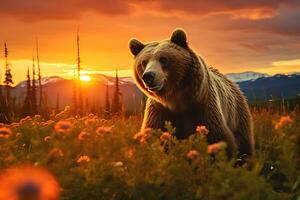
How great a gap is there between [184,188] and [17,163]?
1.27 metres

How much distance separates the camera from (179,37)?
664 cm

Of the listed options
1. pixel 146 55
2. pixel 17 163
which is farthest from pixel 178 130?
pixel 17 163

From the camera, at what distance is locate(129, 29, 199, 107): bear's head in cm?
618

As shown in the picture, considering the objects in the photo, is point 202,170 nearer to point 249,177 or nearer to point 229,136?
point 249,177

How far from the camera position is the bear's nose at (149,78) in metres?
5.99

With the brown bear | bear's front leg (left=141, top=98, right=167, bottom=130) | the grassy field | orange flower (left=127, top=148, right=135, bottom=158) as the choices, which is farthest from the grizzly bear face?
orange flower (left=127, top=148, right=135, bottom=158)

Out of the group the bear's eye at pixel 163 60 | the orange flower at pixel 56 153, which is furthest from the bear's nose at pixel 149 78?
the orange flower at pixel 56 153

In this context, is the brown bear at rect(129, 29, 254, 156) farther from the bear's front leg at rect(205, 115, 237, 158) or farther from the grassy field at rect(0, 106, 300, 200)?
the grassy field at rect(0, 106, 300, 200)

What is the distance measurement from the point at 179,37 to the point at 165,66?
48 centimetres

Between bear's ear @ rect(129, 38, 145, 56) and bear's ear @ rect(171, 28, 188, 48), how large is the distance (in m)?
0.52

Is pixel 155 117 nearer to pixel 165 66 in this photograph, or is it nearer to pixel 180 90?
pixel 180 90

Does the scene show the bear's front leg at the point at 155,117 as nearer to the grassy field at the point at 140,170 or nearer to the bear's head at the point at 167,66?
the bear's head at the point at 167,66

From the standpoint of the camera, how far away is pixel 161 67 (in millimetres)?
6398

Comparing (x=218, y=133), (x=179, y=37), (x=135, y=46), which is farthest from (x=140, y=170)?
(x=135, y=46)
